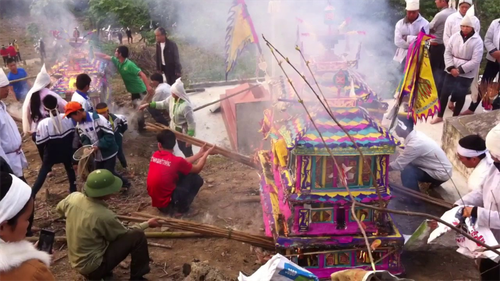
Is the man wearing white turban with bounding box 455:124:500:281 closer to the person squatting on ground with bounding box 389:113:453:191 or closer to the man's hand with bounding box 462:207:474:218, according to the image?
the man's hand with bounding box 462:207:474:218

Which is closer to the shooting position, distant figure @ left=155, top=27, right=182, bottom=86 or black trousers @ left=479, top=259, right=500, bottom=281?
black trousers @ left=479, top=259, right=500, bottom=281

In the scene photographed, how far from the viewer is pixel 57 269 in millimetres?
4848

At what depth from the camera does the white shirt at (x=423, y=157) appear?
5.90m

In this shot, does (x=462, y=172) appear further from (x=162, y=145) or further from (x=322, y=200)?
(x=162, y=145)

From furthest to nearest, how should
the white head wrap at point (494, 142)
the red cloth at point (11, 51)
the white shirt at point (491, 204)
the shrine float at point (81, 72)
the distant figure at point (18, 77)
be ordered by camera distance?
the red cloth at point (11, 51) → the distant figure at point (18, 77) → the shrine float at point (81, 72) → the white shirt at point (491, 204) → the white head wrap at point (494, 142)

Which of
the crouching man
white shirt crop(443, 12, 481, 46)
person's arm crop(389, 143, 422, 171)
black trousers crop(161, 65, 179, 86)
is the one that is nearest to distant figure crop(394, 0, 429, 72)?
white shirt crop(443, 12, 481, 46)

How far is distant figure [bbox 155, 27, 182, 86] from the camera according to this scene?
8.82 m

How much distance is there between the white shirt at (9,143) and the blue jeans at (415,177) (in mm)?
4830

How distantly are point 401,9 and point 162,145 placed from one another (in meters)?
8.99

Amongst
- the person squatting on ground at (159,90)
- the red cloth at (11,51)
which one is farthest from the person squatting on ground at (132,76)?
the red cloth at (11,51)

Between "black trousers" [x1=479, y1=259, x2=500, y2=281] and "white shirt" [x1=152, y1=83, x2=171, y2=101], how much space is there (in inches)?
218

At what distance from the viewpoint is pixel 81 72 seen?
8.94 metres

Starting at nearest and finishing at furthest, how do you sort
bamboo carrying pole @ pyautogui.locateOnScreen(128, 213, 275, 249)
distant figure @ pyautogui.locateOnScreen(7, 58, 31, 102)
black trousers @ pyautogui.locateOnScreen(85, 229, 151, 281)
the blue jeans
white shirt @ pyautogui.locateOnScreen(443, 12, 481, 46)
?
1. black trousers @ pyautogui.locateOnScreen(85, 229, 151, 281)
2. bamboo carrying pole @ pyautogui.locateOnScreen(128, 213, 275, 249)
3. the blue jeans
4. white shirt @ pyautogui.locateOnScreen(443, 12, 481, 46)
5. distant figure @ pyautogui.locateOnScreen(7, 58, 31, 102)

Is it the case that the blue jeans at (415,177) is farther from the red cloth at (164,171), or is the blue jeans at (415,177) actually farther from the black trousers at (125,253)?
the black trousers at (125,253)
